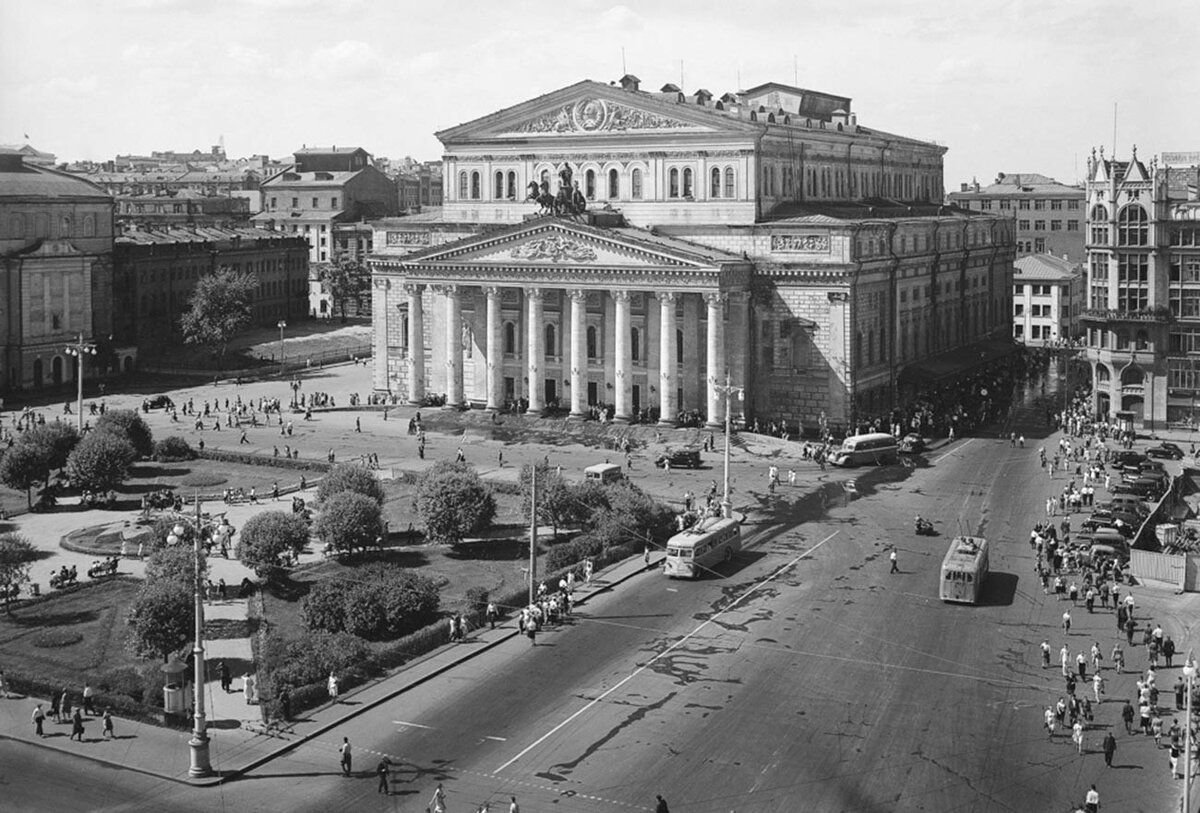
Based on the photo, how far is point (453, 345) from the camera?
108m

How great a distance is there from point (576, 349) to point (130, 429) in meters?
29.6

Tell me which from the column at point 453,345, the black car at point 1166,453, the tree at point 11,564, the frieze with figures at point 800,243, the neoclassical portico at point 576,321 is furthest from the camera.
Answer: the column at point 453,345

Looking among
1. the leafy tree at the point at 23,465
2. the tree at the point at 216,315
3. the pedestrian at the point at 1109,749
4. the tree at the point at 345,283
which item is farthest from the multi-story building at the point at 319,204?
the pedestrian at the point at 1109,749

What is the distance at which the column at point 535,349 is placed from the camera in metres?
104

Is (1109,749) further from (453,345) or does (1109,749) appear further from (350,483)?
(453,345)

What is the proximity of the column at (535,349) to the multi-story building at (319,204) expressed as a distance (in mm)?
91239

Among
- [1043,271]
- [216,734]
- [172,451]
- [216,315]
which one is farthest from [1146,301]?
[216,315]

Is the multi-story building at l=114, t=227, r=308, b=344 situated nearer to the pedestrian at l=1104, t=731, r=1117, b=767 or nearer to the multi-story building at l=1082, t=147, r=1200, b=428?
the multi-story building at l=1082, t=147, r=1200, b=428

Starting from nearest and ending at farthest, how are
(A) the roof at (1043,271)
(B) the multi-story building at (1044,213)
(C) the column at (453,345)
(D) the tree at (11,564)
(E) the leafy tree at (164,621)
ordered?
(E) the leafy tree at (164,621) → (D) the tree at (11,564) → (C) the column at (453,345) → (A) the roof at (1043,271) → (B) the multi-story building at (1044,213)

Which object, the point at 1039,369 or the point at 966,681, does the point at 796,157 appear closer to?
the point at 1039,369

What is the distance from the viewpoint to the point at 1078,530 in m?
71.1

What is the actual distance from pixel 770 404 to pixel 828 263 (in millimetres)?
10108

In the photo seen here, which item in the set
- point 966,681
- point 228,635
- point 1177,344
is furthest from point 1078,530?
point 228,635

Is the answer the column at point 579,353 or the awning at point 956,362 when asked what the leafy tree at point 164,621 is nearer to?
the column at point 579,353
